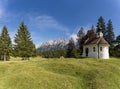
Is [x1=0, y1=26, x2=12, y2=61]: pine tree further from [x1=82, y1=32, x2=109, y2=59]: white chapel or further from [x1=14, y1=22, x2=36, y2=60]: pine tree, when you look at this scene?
[x1=82, y1=32, x2=109, y2=59]: white chapel

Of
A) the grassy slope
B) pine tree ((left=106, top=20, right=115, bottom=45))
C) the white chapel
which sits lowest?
the grassy slope

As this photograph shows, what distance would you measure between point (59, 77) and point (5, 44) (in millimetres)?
39351

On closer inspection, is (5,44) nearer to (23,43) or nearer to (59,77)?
(23,43)

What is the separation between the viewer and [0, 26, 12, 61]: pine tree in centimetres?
6462

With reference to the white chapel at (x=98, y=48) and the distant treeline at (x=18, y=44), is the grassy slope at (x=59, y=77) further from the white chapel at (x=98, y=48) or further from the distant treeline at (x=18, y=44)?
the distant treeline at (x=18, y=44)

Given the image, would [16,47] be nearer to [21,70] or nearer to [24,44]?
[24,44]

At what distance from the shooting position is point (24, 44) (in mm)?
63750

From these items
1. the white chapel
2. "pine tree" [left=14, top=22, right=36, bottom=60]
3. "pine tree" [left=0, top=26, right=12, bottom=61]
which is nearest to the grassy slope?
the white chapel

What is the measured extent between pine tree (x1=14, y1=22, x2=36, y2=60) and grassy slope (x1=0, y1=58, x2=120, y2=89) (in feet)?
85.2

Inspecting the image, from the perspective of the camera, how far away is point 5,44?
64.8 metres

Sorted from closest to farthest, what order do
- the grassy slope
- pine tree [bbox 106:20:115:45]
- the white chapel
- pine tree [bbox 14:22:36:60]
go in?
1. the grassy slope
2. the white chapel
3. pine tree [bbox 14:22:36:60]
4. pine tree [bbox 106:20:115:45]

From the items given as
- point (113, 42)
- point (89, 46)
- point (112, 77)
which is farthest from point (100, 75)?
point (113, 42)

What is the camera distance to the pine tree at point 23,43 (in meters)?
63.0

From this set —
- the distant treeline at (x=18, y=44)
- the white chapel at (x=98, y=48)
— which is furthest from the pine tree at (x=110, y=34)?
the distant treeline at (x=18, y=44)
